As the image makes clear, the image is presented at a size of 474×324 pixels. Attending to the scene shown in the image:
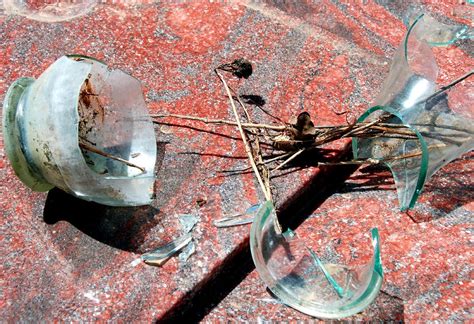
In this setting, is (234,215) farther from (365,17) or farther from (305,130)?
(365,17)

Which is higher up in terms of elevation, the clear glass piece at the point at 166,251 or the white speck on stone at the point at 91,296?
the clear glass piece at the point at 166,251

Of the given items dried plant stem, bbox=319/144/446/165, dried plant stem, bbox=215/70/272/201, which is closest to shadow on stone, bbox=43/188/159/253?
dried plant stem, bbox=215/70/272/201

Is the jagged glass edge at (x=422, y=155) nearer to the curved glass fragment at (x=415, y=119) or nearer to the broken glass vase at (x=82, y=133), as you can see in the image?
the curved glass fragment at (x=415, y=119)

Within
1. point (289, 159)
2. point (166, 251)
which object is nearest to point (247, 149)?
point (289, 159)

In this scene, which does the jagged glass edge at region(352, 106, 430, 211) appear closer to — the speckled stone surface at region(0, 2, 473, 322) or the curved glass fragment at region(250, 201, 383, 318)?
the speckled stone surface at region(0, 2, 473, 322)

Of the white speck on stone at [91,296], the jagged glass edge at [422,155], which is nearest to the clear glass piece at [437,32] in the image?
the jagged glass edge at [422,155]

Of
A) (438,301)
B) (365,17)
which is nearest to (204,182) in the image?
(438,301)

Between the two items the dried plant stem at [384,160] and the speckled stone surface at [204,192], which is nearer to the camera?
the speckled stone surface at [204,192]
